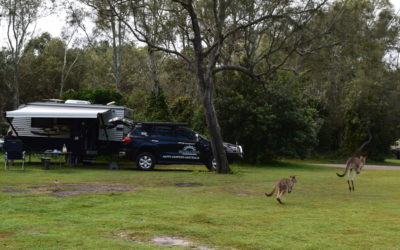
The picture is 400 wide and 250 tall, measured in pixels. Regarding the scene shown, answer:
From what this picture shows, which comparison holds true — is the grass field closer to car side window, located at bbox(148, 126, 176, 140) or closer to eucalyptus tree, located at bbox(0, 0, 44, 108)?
car side window, located at bbox(148, 126, 176, 140)

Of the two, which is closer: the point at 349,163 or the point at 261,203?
the point at 261,203

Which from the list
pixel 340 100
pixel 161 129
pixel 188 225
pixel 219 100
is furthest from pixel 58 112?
pixel 340 100

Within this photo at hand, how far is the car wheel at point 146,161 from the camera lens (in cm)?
1944

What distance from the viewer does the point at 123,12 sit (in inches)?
725

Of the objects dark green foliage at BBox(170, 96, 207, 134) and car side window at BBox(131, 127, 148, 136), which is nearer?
car side window at BBox(131, 127, 148, 136)

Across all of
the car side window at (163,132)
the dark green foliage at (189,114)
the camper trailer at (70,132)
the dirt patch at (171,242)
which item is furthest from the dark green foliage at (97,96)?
the dirt patch at (171,242)

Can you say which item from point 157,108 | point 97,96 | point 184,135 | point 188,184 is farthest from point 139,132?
point 157,108

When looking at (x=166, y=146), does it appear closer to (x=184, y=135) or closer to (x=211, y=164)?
(x=184, y=135)

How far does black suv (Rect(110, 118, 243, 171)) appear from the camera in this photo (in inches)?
762

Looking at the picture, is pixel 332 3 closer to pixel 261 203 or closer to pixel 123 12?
pixel 123 12

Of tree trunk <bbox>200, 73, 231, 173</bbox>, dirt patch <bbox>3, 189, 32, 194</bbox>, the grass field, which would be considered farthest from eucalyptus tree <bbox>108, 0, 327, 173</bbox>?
dirt patch <bbox>3, 189, 32, 194</bbox>

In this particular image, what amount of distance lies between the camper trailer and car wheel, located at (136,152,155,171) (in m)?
1.61

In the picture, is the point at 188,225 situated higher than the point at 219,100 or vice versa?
the point at 219,100

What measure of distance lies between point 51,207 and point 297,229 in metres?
Result: 4.41
